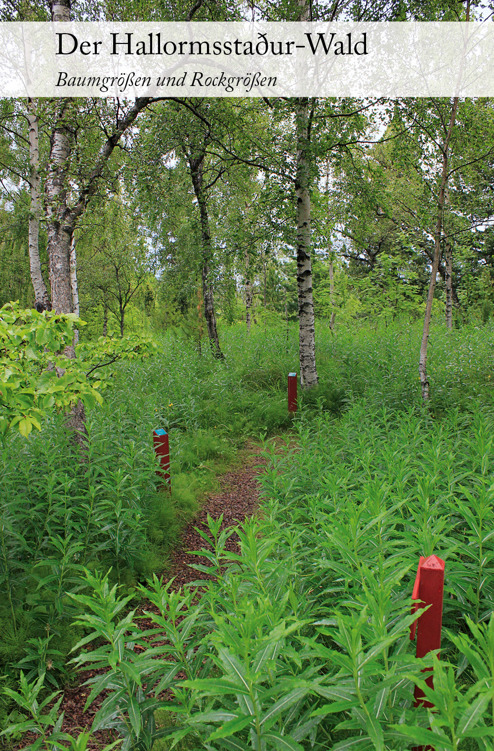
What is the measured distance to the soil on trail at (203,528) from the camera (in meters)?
2.76

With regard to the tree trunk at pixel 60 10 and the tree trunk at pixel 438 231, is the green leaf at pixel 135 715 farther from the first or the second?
the tree trunk at pixel 60 10

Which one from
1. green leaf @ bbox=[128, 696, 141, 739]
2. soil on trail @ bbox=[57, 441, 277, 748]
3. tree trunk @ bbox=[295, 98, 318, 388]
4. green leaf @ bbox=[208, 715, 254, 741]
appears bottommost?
soil on trail @ bbox=[57, 441, 277, 748]

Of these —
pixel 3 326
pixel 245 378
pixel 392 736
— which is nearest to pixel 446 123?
pixel 245 378

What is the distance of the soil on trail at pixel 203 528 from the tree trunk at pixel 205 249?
4.02 metres

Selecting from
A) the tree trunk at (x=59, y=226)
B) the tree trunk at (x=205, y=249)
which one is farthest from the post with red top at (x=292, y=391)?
the tree trunk at (x=59, y=226)

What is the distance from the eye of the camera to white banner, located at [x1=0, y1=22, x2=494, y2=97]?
6438mm

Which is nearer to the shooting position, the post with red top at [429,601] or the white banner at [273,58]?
the post with red top at [429,601]

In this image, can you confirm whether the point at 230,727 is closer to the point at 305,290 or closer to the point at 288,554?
the point at 288,554

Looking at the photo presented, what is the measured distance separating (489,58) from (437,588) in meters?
7.88

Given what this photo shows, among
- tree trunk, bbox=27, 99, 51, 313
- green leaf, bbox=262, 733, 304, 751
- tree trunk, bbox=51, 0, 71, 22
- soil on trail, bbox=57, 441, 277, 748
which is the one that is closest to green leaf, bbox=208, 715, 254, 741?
green leaf, bbox=262, 733, 304, 751

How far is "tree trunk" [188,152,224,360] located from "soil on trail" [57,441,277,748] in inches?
158

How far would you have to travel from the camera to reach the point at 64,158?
5684 millimetres

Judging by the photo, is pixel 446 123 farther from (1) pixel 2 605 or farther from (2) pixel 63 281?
(1) pixel 2 605

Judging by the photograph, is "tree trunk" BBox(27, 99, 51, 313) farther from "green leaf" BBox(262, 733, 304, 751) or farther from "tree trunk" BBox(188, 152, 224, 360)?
"green leaf" BBox(262, 733, 304, 751)
